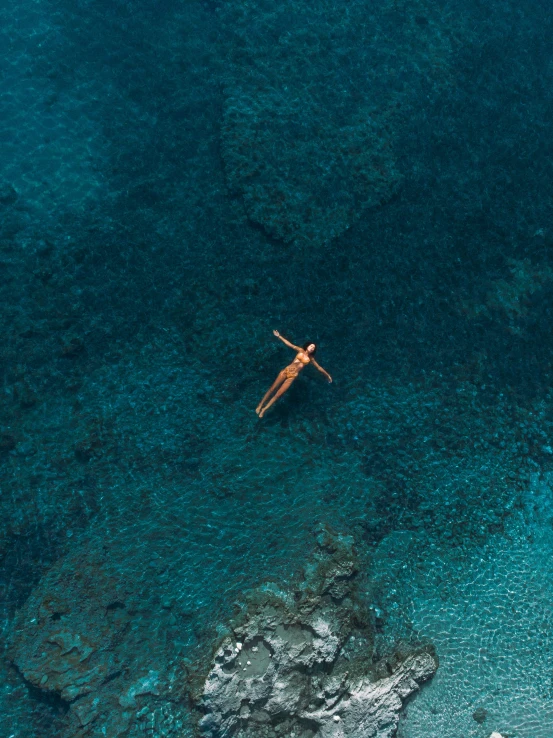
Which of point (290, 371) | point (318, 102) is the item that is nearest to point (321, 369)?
point (290, 371)

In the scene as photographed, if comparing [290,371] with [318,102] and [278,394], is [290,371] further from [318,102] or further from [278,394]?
[318,102]

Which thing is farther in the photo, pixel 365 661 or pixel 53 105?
pixel 53 105

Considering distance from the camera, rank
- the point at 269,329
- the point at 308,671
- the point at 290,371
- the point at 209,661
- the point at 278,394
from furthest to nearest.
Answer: the point at 269,329 → the point at 278,394 → the point at 290,371 → the point at 209,661 → the point at 308,671

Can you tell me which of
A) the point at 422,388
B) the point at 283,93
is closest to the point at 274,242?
the point at 283,93

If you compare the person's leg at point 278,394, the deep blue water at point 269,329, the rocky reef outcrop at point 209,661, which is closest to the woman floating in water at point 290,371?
the person's leg at point 278,394

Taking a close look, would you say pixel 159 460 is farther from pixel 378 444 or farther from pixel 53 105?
pixel 53 105

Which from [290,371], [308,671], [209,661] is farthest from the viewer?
[290,371]

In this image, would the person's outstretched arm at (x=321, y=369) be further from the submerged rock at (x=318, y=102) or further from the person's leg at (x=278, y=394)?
the submerged rock at (x=318, y=102)
